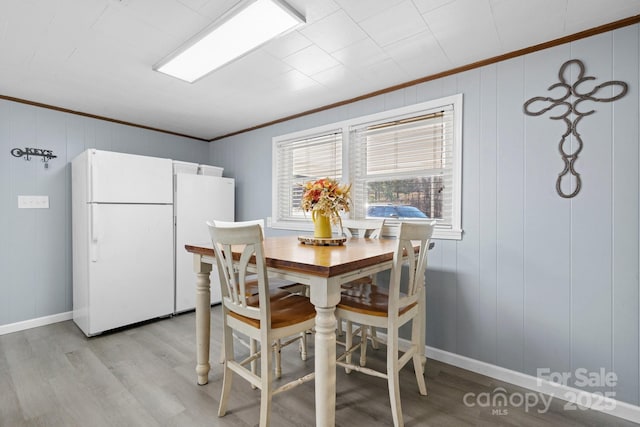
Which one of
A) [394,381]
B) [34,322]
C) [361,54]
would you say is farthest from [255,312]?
[34,322]

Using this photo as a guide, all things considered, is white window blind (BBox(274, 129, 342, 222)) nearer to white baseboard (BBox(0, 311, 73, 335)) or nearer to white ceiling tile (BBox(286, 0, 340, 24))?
white ceiling tile (BBox(286, 0, 340, 24))

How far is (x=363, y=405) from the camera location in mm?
1842

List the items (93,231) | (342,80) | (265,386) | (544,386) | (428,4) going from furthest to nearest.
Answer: (93,231) → (342,80) → (544,386) → (428,4) → (265,386)

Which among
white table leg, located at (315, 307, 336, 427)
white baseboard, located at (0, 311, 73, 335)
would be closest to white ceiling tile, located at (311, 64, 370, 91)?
white table leg, located at (315, 307, 336, 427)

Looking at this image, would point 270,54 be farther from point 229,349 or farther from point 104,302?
point 104,302

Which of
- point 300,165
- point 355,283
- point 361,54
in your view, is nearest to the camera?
point 361,54

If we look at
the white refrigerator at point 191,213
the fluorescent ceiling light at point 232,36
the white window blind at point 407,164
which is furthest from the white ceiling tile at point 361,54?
the white refrigerator at point 191,213

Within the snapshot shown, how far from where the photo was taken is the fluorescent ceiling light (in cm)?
161

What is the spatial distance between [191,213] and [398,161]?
7.82 ft

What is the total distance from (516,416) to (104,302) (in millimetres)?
3358

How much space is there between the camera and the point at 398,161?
2732mm

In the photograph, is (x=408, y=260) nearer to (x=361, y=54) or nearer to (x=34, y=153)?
(x=361, y=54)

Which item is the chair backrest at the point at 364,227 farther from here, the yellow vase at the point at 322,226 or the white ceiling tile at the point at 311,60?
the white ceiling tile at the point at 311,60

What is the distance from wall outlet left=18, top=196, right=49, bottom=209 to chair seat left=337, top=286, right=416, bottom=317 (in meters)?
3.21
